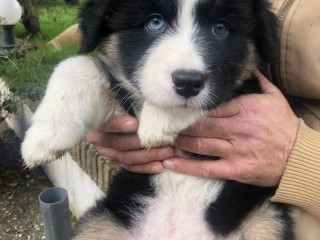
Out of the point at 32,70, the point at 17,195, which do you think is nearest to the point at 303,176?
the point at 17,195

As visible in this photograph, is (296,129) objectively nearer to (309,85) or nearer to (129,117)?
(309,85)

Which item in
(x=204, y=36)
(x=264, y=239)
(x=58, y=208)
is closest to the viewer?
(x=204, y=36)

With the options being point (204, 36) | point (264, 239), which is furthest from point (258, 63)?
point (264, 239)

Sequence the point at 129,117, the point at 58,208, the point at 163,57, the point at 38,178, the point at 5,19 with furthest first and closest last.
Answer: the point at 5,19, the point at 38,178, the point at 58,208, the point at 129,117, the point at 163,57

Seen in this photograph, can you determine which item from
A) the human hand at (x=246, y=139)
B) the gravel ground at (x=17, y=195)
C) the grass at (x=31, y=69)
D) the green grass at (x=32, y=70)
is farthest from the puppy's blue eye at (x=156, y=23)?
the gravel ground at (x=17, y=195)

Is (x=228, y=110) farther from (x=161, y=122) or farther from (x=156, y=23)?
(x=156, y=23)
